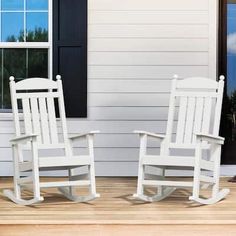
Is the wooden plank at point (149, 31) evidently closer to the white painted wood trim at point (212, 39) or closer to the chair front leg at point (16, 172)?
the white painted wood trim at point (212, 39)

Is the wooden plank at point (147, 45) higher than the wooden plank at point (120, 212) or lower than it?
higher

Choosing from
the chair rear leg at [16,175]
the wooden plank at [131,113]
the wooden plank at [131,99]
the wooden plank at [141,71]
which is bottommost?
the chair rear leg at [16,175]

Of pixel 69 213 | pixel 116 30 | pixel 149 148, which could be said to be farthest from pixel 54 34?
pixel 69 213

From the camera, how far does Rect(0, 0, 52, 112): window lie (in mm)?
6207

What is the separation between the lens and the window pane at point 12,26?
621cm

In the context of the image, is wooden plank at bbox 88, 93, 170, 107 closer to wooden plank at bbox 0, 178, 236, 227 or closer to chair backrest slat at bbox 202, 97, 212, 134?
chair backrest slat at bbox 202, 97, 212, 134

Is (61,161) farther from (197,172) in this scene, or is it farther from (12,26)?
(12,26)

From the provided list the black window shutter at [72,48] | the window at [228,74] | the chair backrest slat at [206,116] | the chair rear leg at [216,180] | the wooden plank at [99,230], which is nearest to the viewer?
the wooden plank at [99,230]

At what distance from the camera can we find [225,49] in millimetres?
6375

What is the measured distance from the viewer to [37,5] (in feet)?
20.4

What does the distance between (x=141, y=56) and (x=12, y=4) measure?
4.74 feet

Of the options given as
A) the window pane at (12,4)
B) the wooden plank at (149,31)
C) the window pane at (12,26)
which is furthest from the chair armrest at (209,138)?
the window pane at (12,4)

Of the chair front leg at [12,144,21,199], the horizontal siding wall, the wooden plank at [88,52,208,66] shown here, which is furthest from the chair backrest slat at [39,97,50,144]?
the wooden plank at [88,52,208,66]

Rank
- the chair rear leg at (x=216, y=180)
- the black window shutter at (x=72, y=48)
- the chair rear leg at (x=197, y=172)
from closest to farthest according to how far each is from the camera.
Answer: the chair rear leg at (x=197, y=172) < the chair rear leg at (x=216, y=180) < the black window shutter at (x=72, y=48)
